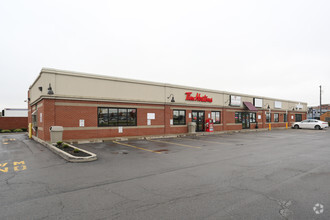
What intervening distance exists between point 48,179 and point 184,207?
187 inches

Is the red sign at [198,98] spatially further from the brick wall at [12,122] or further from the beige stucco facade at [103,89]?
the brick wall at [12,122]

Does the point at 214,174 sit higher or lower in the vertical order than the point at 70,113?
lower

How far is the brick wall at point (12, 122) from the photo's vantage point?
31391 millimetres

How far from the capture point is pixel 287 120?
41.1m

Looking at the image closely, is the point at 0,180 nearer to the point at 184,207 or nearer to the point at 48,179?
the point at 48,179

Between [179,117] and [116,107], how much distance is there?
776 cm

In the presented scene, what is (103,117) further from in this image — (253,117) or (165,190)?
(253,117)

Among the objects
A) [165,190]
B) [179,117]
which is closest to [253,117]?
[179,117]

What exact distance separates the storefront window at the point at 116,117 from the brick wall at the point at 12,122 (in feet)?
76.9

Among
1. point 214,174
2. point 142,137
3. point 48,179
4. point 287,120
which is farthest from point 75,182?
point 287,120

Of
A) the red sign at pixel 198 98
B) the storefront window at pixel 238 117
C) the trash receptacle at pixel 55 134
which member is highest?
the red sign at pixel 198 98

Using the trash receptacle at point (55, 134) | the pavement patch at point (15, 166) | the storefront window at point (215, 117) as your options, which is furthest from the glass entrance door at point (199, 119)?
the pavement patch at point (15, 166)

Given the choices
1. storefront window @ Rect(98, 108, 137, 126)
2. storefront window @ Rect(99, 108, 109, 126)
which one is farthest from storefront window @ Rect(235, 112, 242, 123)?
storefront window @ Rect(99, 108, 109, 126)

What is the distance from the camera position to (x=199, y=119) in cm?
2467
